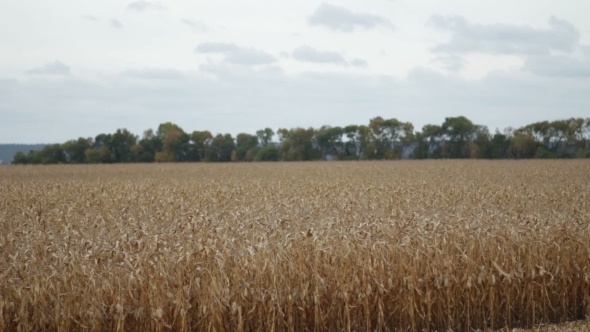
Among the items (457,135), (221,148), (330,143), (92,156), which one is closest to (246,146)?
(221,148)

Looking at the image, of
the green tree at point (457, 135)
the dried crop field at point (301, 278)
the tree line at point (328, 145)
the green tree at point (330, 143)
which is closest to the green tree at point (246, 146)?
the tree line at point (328, 145)

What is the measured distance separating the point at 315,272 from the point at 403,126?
88.0 m

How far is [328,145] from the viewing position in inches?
3465

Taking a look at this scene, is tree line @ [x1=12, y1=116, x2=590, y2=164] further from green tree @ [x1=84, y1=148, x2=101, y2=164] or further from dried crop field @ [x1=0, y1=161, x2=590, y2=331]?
dried crop field @ [x1=0, y1=161, x2=590, y2=331]

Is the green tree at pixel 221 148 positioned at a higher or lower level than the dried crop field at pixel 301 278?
higher

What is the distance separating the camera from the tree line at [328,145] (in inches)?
3287

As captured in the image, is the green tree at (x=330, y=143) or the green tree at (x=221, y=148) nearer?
the green tree at (x=221, y=148)

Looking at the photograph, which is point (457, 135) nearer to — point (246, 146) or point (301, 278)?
point (246, 146)

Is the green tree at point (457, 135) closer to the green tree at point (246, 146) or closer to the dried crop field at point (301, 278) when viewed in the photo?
the green tree at point (246, 146)

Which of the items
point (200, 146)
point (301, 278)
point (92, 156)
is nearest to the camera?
point (301, 278)

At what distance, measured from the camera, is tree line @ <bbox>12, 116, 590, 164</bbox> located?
274 ft

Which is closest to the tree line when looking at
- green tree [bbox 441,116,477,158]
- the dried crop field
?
green tree [bbox 441,116,477,158]

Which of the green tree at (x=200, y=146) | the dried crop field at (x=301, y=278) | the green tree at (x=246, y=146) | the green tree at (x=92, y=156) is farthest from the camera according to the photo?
the green tree at (x=246, y=146)

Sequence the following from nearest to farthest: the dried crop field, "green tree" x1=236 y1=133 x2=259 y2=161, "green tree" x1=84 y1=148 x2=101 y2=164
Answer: the dried crop field < "green tree" x1=84 y1=148 x2=101 y2=164 < "green tree" x1=236 y1=133 x2=259 y2=161
